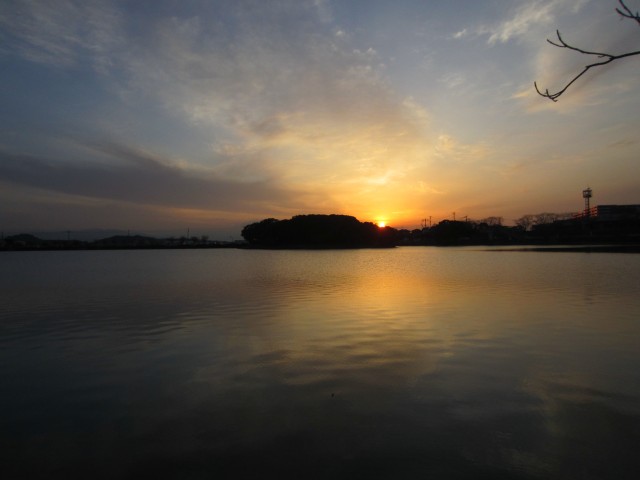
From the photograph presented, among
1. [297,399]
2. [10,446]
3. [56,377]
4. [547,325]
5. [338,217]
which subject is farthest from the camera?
[338,217]

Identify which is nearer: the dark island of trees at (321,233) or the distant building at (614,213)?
the dark island of trees at (321,233)

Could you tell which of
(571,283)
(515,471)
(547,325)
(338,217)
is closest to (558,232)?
(338,217)

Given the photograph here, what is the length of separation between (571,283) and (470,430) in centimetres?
2277

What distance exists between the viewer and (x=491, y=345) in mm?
10414

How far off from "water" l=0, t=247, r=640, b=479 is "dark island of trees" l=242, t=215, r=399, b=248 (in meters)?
128

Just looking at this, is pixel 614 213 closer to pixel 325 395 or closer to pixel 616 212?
pixel 616 212

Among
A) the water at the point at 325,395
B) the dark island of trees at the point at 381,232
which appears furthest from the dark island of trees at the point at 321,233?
the water at the point at 325,395

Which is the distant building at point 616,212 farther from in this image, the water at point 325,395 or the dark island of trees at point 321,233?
the water at point 325,395

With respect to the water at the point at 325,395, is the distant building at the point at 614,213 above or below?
above

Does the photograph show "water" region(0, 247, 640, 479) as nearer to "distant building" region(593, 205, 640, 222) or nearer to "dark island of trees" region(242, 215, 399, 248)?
"dark island of trees" region(242, 215, 399, 248)

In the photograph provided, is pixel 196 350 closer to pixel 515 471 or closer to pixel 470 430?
pixel 470 430

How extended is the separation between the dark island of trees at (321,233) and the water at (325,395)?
128 m

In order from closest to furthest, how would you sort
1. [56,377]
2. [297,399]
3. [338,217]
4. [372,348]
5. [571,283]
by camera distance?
[297,399] < [56,377] < [372,348] < [571,283] < [338,217]

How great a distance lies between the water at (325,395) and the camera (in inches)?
195
